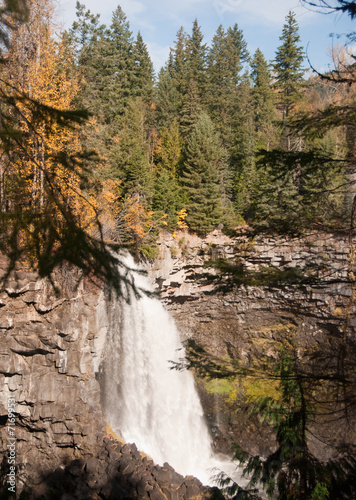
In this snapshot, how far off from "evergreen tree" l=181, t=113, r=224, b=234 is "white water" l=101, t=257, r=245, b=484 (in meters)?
4.58

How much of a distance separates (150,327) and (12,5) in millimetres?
13660

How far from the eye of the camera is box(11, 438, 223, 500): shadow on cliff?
29.9 ft

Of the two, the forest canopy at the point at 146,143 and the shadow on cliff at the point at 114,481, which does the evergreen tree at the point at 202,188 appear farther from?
the shadow on cliff at the point at 114,481

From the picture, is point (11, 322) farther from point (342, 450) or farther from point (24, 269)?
point (342, 450)

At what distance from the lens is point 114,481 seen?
948 cm

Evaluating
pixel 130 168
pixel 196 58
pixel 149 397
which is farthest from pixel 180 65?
pixel 149 397

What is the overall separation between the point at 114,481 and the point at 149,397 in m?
5.09

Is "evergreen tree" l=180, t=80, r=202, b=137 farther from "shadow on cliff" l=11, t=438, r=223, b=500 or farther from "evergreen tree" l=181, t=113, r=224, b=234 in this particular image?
"shadow on cliff" l=11, t=438, r=223, b=500

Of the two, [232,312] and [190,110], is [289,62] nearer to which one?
[190,110]

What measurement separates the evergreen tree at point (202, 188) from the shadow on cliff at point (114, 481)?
10719 mm

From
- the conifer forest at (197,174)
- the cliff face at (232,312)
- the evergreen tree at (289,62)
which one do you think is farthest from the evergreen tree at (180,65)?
the cliff face at (232,312)

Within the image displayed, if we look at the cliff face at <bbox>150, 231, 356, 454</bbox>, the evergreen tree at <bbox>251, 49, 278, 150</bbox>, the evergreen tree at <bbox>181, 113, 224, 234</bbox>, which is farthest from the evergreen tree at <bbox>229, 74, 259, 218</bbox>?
A: the cliff face at <bbox>150, 231, 356, 454</bbox>

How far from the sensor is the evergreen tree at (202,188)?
17.5 m

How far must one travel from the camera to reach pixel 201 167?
702 inches
